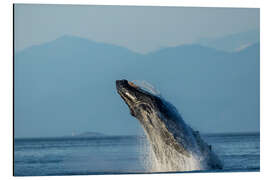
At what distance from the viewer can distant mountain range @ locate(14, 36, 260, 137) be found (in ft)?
48.1

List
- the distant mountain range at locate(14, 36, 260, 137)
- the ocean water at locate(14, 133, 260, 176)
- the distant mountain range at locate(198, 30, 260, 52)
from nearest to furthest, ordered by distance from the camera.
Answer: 1. the ocean water at locate(14, 133, 260, 176)
2. the distant mountain range at locate(14, 36, 260, 137)
3. the distant mountain range at locate(198, 30, 260, 52)

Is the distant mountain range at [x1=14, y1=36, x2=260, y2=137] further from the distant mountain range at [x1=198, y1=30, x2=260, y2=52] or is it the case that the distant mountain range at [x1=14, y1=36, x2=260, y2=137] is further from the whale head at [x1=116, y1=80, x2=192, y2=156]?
the whale head at [x1=116, y1=80, x2=192, y2=156]

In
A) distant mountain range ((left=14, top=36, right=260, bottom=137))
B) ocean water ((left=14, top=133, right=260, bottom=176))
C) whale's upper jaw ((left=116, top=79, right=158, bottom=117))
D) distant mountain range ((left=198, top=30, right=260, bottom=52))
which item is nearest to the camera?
whale's upper jaw ((left=116, top=79, right=158, bottom=117))

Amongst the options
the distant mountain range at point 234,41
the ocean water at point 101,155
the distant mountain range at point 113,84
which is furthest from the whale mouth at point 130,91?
the distant mountain range at point 234,41

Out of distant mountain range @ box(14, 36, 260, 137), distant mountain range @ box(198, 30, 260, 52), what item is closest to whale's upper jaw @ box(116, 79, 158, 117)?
distant mountain range @ box(14, 36, 260, 137)

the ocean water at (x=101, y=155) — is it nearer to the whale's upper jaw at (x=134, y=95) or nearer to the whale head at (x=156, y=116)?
the whale head at (x=156, y=116)

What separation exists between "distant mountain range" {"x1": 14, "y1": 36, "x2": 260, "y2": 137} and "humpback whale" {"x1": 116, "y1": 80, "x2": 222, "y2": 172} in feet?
8.08

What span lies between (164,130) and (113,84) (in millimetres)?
5356

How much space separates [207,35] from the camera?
14.9m

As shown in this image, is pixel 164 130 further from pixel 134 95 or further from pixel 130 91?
pixel 130 91

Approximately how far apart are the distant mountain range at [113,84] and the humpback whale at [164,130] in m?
2.46

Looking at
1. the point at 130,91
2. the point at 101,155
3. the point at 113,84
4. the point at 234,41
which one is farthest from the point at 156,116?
the point at 101,155

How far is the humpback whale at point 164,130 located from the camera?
41.8 feet

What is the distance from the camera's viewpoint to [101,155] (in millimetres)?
25719
